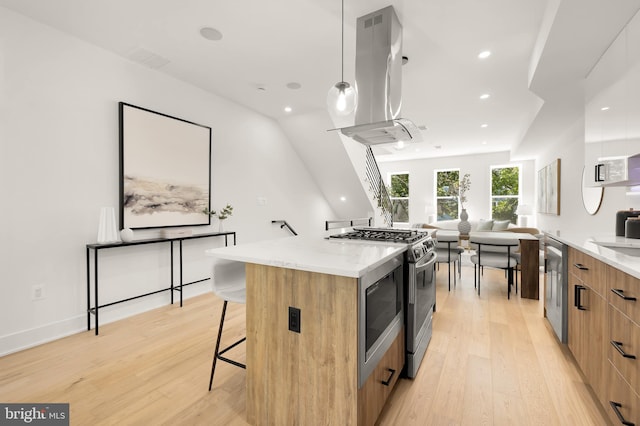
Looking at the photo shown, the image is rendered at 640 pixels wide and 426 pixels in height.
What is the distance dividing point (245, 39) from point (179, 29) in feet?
1.87

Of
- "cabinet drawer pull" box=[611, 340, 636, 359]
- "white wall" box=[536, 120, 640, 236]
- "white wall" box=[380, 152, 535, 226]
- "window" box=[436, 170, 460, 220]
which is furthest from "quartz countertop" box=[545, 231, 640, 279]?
"window" box=[436, 170, 460, 220]

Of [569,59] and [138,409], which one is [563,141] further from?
[138,409]

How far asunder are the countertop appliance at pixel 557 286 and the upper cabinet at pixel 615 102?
72 centimetres

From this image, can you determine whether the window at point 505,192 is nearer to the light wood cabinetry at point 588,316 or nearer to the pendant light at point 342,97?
the light wood cabinetry at point 588,316

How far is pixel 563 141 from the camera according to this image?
4855 mm

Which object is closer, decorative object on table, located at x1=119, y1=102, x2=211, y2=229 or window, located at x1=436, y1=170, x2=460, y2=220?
decorative object on table, located at x1=119, y1=102, x2=211, y2=229

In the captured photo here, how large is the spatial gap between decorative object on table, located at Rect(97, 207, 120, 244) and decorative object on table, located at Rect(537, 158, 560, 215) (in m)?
6.54

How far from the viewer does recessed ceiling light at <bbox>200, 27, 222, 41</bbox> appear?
253cm

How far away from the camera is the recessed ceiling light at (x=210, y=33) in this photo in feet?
8.29

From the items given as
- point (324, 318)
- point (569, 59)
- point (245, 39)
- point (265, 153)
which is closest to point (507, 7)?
point (569, 59)

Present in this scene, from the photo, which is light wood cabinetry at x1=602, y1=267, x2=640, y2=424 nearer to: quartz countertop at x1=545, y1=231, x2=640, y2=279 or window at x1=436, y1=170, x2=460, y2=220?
quartz countertop at x1=545, y1=231, x2=640, y2=279

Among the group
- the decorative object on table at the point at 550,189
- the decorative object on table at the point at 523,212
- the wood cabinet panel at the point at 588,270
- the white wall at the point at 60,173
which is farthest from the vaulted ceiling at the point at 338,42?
the decorative object on table at the point at 523,212

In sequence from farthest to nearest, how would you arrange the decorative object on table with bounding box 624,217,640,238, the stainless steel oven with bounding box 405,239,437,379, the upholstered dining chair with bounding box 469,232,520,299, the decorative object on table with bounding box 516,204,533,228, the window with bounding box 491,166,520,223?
the window with bounding box 491,166,520,223, the decorative object on table with bounding box 516,204,533,228, the upholstered dining chair with bounding box 469,232,520,299, the decorative object on table with bounding box 624,217,640,238, the stainless steel oven with bounding box 405,239,437,379

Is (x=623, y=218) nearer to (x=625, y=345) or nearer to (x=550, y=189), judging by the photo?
(x=625, y=345)
